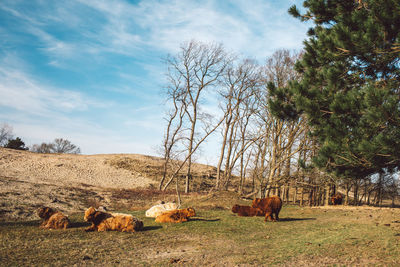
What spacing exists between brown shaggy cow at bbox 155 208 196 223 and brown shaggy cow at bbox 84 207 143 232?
161 centimetres

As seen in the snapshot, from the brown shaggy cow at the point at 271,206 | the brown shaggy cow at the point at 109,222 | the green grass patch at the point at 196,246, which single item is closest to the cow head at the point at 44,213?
the green grass patch at the point at 196,246

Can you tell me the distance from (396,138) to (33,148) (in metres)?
76.3

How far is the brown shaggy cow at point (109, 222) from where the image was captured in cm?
789

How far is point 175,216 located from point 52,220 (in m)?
3.81

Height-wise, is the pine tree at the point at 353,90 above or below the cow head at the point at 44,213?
above

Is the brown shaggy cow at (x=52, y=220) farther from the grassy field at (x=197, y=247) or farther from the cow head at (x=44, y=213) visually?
the grassy field at (x=197, y=247)

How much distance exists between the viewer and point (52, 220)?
26.3ft

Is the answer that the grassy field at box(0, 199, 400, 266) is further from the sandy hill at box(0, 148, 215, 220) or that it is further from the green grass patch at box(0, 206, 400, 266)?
the sandy hill at box(0, 148, 215, 220)

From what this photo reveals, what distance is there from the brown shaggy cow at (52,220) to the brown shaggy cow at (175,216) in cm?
295

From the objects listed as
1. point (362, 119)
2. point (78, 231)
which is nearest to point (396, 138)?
point (362, 119)

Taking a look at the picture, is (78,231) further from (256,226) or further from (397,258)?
(397,258)

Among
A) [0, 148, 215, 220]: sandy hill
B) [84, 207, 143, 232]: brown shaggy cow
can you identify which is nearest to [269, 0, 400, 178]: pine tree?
[84, 207, 143, 232]: brown shaggy cow

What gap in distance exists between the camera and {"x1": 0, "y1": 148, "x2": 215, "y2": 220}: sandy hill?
12274 mm

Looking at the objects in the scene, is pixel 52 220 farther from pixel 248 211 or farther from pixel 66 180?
pixel 66 180
